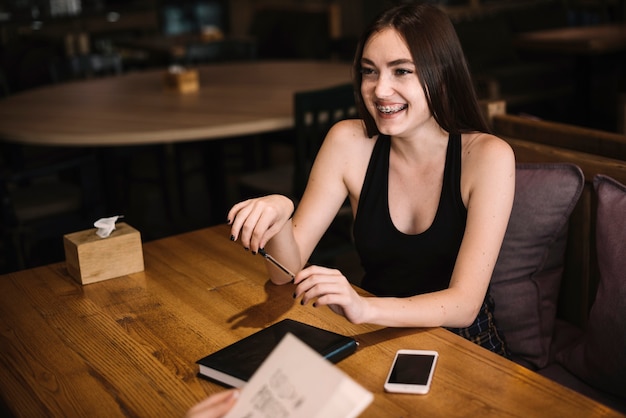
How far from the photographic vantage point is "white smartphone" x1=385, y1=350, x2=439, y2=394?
1.31m

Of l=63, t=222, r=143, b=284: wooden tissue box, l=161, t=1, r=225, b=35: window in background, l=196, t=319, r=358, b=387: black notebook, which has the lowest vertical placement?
l=196, t=319, r=358, b=387: black notebook

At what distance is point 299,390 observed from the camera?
95 cm

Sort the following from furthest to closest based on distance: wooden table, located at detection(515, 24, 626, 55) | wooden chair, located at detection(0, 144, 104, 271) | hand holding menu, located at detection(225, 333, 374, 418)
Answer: wooden table, located at detection(515, 24, 626, 55)
wooden chair, located at detection(0, 144, 104, 271)
hand holding menu, located at detection(225, 333, 374, 418)

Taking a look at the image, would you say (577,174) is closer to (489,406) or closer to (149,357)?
(489,406)

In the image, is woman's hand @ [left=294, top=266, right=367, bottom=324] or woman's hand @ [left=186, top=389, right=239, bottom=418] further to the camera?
woman's hand @ [left=294, top=266, right=367, bottom=324]

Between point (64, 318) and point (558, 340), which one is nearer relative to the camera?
point (64, 318)

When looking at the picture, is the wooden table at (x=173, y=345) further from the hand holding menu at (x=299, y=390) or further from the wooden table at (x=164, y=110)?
the wooden table at (x=164, y=110)

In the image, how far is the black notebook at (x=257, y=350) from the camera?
4.46ft

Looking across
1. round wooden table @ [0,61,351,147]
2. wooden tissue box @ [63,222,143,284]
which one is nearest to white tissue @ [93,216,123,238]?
wooden tissue box @ [63,222,143,284]

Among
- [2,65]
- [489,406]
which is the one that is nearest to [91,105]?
[2,65]

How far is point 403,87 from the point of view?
6.07ft

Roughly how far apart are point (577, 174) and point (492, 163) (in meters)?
0.29

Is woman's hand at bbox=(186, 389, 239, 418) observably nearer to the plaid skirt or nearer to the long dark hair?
the plaid skirt

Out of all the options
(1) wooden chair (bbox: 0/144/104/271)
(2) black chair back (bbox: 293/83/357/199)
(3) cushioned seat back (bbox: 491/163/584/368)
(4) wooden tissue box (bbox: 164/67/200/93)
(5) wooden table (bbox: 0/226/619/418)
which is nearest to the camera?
(5) wooden table (bbox: 0/226/619/418)
